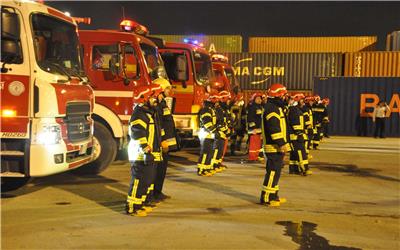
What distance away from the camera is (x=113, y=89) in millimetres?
9195

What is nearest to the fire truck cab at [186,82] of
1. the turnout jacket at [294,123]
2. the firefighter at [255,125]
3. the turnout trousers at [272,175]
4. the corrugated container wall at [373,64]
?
the firefighter at [255,125]

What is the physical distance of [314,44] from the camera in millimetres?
28000

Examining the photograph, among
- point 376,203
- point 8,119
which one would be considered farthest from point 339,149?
point 8,119

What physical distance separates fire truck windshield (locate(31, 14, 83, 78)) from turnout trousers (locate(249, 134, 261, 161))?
510cm

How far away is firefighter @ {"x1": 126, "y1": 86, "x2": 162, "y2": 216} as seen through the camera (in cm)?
609

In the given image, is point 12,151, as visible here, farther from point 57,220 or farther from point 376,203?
point 376,203

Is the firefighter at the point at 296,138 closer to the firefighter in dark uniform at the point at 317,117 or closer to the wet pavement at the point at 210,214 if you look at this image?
the wet pavement at the point at 210,214

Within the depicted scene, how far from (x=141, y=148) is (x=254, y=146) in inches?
229

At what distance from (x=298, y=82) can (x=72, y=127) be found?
59.0ft

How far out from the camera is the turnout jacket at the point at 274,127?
6738 mm

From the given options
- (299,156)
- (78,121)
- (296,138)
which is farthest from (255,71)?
(78,121)

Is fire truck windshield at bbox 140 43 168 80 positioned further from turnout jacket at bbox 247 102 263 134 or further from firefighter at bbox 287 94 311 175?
firefighter at bbox 287 94 311 175

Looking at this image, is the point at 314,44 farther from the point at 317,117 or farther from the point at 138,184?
the point at 138,184

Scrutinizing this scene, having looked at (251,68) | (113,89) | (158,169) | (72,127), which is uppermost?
(251,68)
